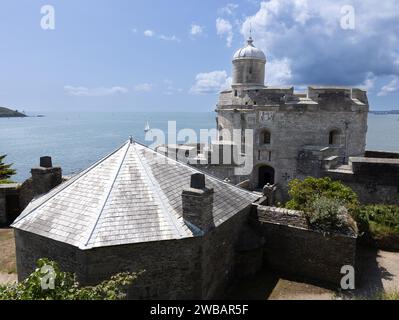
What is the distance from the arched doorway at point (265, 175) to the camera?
2383 cm

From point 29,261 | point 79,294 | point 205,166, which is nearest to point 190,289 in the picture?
point 79,294

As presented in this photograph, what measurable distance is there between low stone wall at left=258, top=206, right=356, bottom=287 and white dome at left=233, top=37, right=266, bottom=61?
629 inches

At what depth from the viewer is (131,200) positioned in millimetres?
9594

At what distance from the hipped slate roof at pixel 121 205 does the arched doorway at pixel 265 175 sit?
12473 mm

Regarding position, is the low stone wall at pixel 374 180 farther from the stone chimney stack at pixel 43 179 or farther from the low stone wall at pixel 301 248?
the stone chimney stack at pixel 43 179

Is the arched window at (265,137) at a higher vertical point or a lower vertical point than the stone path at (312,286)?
higher

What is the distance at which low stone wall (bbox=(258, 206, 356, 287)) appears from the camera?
37.2ft

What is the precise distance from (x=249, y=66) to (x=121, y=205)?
749 inches

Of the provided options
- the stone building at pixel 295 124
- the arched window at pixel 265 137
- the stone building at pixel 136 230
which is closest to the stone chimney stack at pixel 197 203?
the stone building at pixel 136 230

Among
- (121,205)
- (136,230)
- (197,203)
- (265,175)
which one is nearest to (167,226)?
(136,230)

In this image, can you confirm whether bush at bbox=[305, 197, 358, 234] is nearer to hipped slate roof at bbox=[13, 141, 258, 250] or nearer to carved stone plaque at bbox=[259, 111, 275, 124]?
hipped slate roof at bbox=[13, 141, 258, 250]

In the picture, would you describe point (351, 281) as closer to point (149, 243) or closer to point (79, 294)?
point (149, 243)

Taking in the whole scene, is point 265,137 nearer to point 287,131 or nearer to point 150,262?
point 287,131
